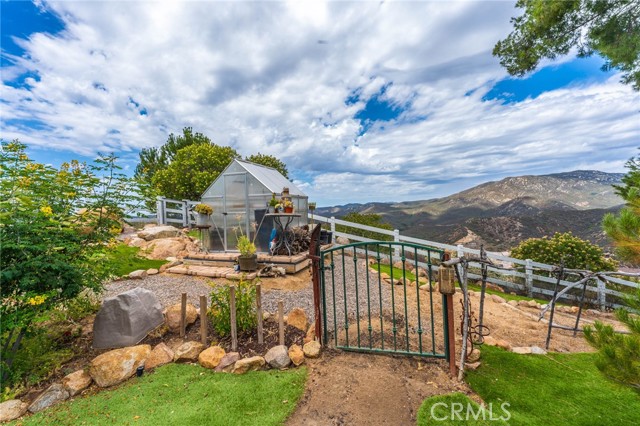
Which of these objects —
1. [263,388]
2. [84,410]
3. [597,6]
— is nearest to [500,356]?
[263,388]

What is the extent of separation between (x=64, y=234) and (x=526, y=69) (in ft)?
28.8

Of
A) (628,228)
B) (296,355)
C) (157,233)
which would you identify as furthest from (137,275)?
(628,228)

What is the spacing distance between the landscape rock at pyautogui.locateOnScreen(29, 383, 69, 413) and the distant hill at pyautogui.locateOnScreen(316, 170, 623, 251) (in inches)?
364

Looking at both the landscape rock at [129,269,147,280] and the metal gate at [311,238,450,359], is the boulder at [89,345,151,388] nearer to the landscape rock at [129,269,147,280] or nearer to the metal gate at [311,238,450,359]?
the metal gate at [311,238,450,359]

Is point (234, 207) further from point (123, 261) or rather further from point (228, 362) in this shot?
point (228, 362)

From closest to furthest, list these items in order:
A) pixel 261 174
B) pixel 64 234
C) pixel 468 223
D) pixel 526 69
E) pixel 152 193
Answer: pixel 64 234
pixel 152 193
pixel 526 69
pixel 261 174
pixel 468 223

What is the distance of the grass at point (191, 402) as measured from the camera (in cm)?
221

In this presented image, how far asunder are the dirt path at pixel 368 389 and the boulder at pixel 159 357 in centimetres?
179

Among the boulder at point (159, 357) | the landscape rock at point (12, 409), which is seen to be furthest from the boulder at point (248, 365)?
the landscape rock at point (12, 409)

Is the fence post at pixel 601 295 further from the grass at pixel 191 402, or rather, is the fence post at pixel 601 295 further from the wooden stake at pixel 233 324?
the wooden stake at pixel 233 324

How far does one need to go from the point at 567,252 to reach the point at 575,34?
6196 millimetres

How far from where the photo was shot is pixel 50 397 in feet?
8.52

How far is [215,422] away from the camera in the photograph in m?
2.16

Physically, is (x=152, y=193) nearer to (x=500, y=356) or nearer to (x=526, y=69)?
(x=500, y=356)
